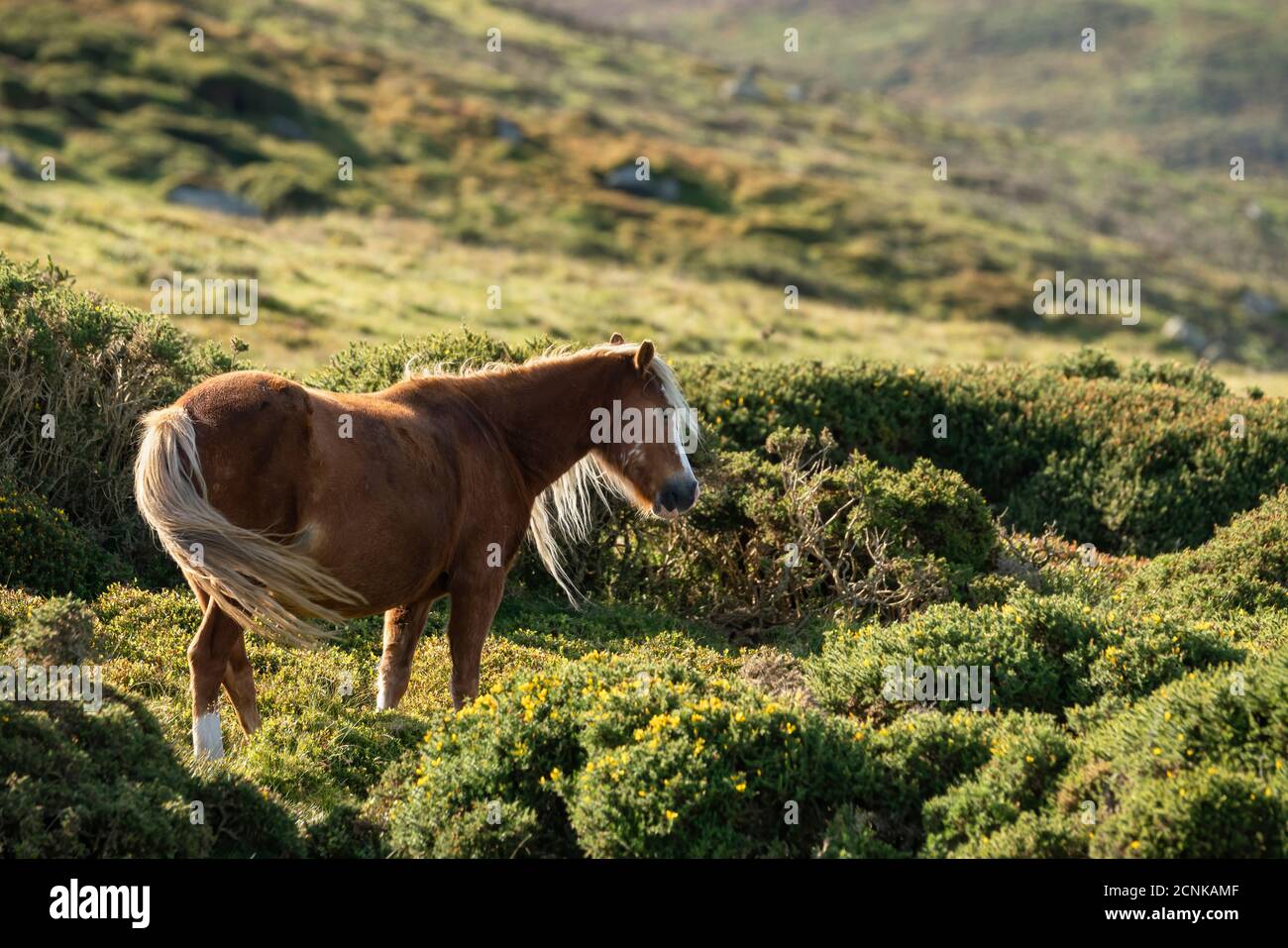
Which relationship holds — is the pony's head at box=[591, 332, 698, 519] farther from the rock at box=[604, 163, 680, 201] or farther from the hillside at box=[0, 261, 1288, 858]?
the rock at box=[604, 163, 680, 201]

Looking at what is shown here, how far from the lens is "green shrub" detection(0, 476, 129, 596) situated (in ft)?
36.4

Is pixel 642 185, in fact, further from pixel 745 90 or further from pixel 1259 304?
pixel 745 90

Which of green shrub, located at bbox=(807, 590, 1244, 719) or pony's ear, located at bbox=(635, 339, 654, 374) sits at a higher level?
pony's ear, located at bbox=(635, 339, 654, 374)

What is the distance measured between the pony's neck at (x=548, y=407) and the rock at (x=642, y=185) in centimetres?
5324

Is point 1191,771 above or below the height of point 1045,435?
below

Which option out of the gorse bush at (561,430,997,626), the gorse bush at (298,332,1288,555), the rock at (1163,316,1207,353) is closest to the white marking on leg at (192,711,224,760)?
the gorse bush at (561,430,997,626)

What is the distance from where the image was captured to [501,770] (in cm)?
775

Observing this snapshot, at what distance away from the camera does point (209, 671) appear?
8109 mm

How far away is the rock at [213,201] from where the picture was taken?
1729 inches

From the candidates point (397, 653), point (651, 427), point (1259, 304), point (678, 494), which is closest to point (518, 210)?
point (1259, 304)

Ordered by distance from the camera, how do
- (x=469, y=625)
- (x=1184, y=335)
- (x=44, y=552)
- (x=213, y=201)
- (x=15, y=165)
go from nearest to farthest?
(x=469, y=625), (x=44, y=552), (x=15, y=165), (x=213, y=201), (x=1184, y=335)

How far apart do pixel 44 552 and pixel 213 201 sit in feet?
117

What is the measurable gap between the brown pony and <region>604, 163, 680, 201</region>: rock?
53173 mm

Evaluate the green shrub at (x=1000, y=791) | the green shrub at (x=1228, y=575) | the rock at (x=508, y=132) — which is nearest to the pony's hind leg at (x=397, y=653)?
the green shrub at (x=1000, y=791)
